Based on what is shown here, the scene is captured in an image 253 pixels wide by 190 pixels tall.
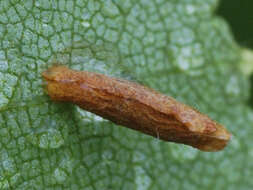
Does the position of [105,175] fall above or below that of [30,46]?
below

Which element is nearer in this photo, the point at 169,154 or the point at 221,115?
the point at 169,154

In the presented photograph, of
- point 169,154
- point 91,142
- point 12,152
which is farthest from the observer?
point 169,154

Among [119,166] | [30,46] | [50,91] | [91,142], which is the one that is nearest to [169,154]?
[119,166]

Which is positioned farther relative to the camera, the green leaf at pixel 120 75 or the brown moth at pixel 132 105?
the green leaf at pixel 120 75

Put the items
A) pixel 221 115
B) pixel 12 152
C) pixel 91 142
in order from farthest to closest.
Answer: pixel 221 115, pixel 91 142, pixel 12 152

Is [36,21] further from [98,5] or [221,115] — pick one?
[221,115]

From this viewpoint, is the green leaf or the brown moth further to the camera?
the green leaf

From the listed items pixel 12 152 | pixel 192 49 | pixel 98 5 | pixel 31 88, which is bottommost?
pixel 12 152
